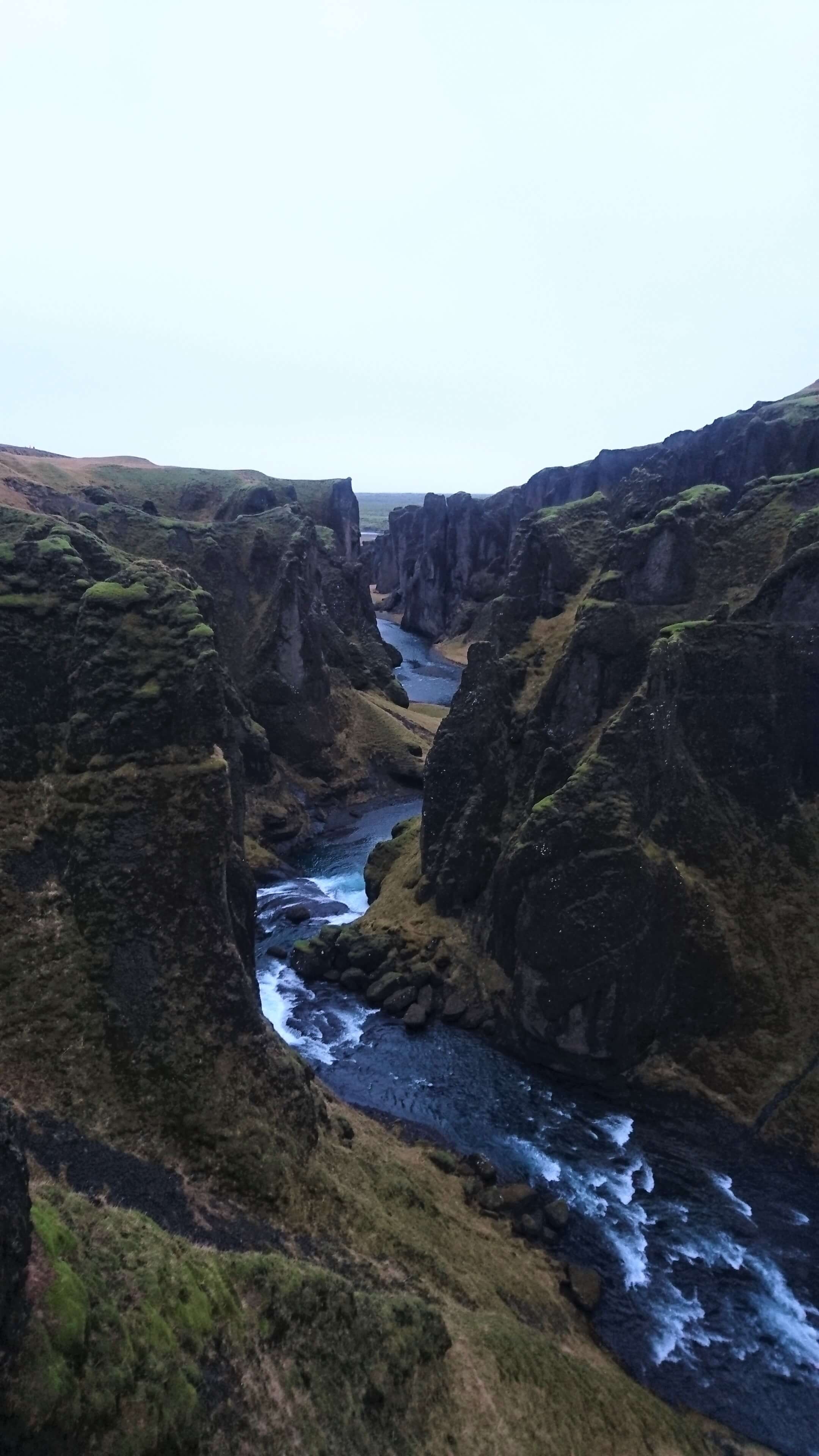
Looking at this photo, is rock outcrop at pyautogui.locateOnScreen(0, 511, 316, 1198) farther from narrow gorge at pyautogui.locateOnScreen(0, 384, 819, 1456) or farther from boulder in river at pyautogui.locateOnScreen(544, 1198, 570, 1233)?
boulder in river at pyautogui.locateOnScreen(544, 1198, 570, 1233)

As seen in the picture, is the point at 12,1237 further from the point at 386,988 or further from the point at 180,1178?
the point at 386,988

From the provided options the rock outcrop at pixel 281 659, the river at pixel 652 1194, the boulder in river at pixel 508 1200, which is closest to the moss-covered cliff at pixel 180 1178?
the boulder in river at pixel 508 1200

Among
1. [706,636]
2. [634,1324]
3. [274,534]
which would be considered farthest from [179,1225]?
[274,534]

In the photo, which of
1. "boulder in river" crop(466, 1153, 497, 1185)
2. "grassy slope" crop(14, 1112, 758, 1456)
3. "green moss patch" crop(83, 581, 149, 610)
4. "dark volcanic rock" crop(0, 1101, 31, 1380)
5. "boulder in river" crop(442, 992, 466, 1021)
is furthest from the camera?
"boulder in river" crop(442, 992, 466, 1021)

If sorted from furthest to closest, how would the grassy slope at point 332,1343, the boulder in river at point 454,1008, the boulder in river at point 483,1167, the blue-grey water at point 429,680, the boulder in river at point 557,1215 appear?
the blue-grey water at point 429,680 < the boulder in river at point 454,1008 < the boulder in river at point 483,1167 < the boulder in river at point 557,1215 < the grassy slope at point 332,1343

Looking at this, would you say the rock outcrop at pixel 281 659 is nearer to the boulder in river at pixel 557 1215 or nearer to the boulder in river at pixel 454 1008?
the boulder in river at pixel 454 1008

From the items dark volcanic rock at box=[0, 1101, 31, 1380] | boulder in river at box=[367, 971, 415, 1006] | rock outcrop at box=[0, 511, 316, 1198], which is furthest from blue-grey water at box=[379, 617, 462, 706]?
dark volcanic rock at box=[0, 1101, 31, 1380]

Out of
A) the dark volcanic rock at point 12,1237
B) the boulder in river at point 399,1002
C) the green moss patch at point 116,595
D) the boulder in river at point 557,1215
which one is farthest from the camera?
the boulder in river at point 399,1002
